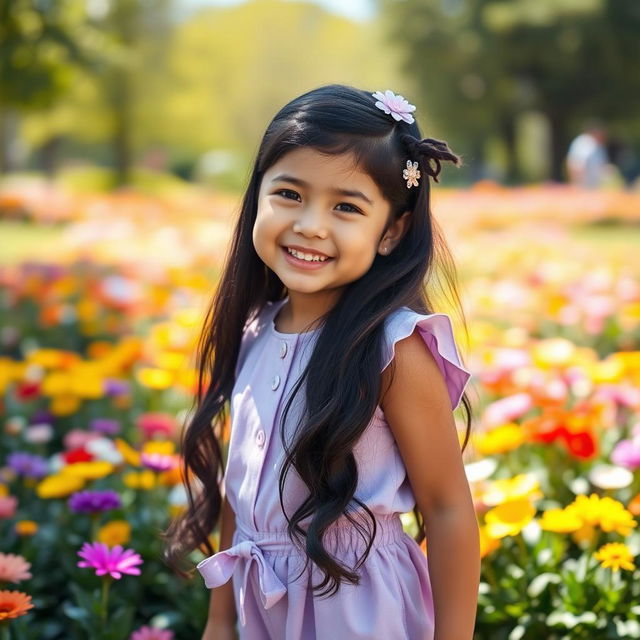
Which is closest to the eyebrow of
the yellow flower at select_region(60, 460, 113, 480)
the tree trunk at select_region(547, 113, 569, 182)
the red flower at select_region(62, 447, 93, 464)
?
the yellow flower at select_region(60, 460, 113, 480)

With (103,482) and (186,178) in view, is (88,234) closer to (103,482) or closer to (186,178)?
(103,482)

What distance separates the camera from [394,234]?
164 centimetres

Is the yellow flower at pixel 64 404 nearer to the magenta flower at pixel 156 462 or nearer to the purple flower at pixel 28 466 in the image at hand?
the purple flower at pixel 28 466

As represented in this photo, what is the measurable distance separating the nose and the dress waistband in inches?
18.6

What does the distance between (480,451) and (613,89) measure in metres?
25.3

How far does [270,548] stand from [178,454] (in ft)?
3.83

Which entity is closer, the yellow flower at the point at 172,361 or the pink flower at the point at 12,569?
the pink flower at the point at 12,569

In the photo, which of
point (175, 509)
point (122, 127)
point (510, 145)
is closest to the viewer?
point (175, 509)

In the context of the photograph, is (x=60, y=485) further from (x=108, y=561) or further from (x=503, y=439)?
(x=503, y=439)

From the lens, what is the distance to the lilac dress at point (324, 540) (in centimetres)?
154

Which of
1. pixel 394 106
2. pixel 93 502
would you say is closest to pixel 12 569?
pixel 93 502

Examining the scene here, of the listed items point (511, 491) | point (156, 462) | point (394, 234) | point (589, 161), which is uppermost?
point (589, 161)

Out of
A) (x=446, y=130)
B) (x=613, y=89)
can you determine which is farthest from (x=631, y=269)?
(x=446, y=130)

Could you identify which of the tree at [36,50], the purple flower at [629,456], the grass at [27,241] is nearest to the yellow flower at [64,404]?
the purple flower at [629,456]
